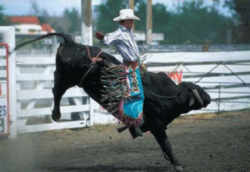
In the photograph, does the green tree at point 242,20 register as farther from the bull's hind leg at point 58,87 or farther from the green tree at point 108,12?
the bull's hind leg at point 58,87

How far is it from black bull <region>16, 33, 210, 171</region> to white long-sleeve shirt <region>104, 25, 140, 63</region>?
22 cm

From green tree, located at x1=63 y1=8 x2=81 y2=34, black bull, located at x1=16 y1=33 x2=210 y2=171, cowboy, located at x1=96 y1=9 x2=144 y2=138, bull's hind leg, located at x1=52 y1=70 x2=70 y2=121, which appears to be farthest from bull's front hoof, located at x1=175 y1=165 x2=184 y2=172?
green tree, located at x1=63 y1=8 x2=81 y2=34

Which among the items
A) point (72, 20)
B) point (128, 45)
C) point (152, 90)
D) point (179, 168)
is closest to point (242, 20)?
point (152, 90)

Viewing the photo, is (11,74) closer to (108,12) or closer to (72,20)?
(108,12)

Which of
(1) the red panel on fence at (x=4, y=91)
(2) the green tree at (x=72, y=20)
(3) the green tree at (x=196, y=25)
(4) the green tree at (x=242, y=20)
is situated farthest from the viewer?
(2) the green tree at (x=72, y=20)

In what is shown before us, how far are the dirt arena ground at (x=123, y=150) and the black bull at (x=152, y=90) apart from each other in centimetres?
61

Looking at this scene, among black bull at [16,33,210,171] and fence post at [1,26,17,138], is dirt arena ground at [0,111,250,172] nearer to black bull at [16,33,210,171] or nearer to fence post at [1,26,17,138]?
fence post at [1,26,17,138]

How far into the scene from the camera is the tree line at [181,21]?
43.0 metres

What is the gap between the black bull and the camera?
5840 mm

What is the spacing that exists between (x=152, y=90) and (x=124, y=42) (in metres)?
0.75

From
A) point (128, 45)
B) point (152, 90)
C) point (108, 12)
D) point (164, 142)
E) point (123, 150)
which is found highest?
point (108, 12)

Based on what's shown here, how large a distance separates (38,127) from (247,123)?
4.77 m

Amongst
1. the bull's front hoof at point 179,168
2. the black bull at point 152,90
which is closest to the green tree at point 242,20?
the black bull at point 152,90

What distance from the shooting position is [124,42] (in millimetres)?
5754
